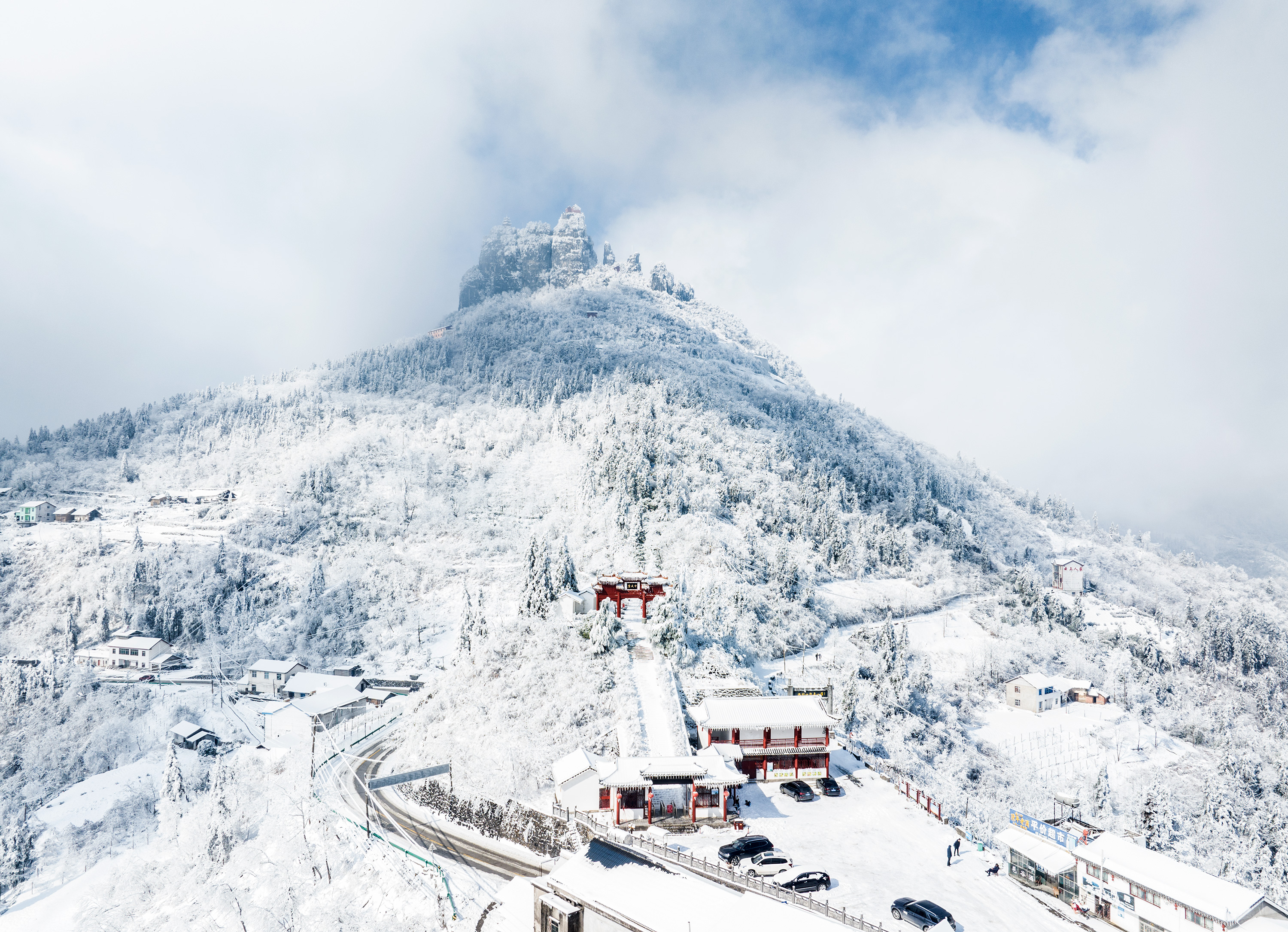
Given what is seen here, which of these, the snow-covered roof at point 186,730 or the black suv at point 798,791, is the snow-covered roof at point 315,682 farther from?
the black suv at point 798,791

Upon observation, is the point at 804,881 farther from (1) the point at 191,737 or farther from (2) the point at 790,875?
(1) the point at 191,737

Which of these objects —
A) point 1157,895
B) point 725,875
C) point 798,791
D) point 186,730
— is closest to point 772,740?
point 798,791

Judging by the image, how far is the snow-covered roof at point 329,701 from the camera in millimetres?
75000

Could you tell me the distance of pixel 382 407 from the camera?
184 m

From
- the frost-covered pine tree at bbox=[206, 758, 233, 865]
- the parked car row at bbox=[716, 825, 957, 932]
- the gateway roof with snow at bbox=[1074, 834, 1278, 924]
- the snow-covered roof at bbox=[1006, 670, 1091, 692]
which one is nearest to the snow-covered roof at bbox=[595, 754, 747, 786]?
the parked car row at bbox=[716, 825, 957, 932]

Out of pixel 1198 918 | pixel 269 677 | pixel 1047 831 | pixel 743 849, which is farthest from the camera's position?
pixel 269 677

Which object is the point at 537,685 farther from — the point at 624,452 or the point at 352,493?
the point at 352,493

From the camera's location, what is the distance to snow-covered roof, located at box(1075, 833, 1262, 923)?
89.9 feet

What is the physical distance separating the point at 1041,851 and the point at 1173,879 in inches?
197

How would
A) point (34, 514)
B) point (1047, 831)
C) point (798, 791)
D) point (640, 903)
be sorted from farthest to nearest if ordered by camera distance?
point (34, 514)
point (798, 791)
point (1047, 831)
point (640, 903)

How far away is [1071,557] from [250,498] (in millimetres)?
179070

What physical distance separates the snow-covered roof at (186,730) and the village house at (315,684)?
30.1ft

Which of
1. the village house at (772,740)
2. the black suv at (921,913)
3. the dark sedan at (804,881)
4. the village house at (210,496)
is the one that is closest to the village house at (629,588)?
the village house at (772,740)

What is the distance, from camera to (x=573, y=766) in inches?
1432
